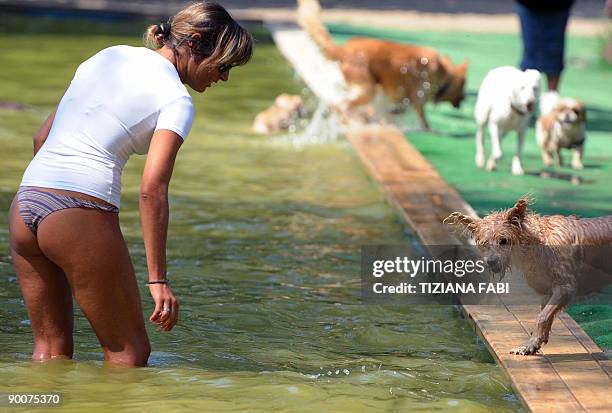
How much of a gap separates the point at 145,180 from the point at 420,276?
371 centimetres

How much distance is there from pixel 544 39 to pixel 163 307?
10.3 metres

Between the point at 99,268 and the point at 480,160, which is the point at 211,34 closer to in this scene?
the point at 99,268

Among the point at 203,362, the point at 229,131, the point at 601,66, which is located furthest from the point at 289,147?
the point at 601,66

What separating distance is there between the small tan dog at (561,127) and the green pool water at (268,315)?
1.73m

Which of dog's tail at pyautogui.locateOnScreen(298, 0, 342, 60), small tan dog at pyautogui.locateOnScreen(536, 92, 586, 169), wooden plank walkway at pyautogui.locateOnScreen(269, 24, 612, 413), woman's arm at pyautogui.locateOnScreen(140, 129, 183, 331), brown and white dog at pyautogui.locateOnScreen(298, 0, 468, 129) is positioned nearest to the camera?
woman's arm at pyautogui.locateOnScreen(140, 129, 183, 331)

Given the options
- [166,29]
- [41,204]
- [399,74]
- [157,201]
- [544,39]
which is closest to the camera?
[157,201]

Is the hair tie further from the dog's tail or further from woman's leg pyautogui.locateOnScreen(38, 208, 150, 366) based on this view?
the dog's tail

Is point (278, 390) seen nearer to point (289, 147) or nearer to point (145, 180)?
point (145, 180)

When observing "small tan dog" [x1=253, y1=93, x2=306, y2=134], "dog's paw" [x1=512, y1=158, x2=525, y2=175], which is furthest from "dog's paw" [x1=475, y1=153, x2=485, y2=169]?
"small tan dog" [x1=253, y1=93, x2=306, y2=134]

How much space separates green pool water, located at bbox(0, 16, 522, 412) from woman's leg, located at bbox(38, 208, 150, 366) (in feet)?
0.79

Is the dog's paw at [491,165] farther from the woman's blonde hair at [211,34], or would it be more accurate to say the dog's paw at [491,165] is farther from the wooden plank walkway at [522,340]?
the woman's blonde hair at [211,34]

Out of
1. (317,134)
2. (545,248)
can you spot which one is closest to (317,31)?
(317,134)

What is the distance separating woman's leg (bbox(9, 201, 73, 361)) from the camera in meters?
4.80

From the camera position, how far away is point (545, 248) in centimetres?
541
